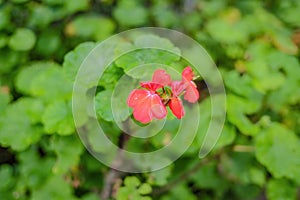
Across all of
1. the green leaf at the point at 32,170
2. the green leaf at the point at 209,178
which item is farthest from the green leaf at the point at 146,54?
the green leaf at the point at 209,178

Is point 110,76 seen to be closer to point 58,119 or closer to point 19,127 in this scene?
point 58,119

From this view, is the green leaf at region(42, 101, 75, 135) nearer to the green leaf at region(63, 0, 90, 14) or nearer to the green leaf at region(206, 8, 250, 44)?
the green leaf at region(63, 0, 90, 14)

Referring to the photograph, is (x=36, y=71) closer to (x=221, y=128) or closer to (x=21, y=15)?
(x=21, y=15)

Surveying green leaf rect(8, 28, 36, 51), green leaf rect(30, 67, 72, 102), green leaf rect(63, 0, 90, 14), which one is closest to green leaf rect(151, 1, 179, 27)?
green leaf rect(63, 0, 90, 14)

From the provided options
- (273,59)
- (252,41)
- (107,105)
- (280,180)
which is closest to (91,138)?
(107,105)

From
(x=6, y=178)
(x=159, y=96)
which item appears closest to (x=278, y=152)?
(x=159, y=96)

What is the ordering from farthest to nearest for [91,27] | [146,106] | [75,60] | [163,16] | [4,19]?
[163,16] → [91,27] → [4,19] → [75,60] → [146,106]

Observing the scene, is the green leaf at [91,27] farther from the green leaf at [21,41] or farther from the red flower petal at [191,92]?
the red flower petal at [191,92]
